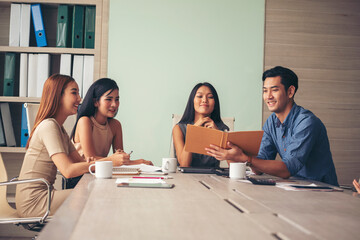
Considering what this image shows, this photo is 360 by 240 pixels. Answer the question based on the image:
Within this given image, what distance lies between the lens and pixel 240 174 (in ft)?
5.76

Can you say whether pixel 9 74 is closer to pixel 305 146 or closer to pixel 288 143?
pixel 288 143

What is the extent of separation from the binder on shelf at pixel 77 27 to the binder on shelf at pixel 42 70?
0.27m

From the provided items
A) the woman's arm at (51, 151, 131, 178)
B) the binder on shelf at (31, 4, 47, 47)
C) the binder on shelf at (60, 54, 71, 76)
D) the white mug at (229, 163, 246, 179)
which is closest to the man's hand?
the white mug at (229, 163, 246, 179)

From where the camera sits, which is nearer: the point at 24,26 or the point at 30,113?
the point at 30,113

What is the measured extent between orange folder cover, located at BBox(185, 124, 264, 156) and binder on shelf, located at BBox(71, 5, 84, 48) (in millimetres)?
1796

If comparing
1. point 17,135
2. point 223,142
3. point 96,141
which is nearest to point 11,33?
point 17,135

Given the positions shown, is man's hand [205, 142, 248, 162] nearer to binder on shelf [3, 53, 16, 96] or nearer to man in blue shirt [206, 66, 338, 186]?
man in blue shirt [206, 66, 338, 186]

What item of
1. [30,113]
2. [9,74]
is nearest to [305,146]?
[30,113]

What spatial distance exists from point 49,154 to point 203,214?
44.2 inches

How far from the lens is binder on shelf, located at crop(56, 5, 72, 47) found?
3148 mm

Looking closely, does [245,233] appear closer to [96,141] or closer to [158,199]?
[158,199]

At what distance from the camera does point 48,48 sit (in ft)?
10.3

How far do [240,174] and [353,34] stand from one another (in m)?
2.35

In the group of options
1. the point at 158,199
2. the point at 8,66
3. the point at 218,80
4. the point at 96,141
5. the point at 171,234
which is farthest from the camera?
the point at 218,80
